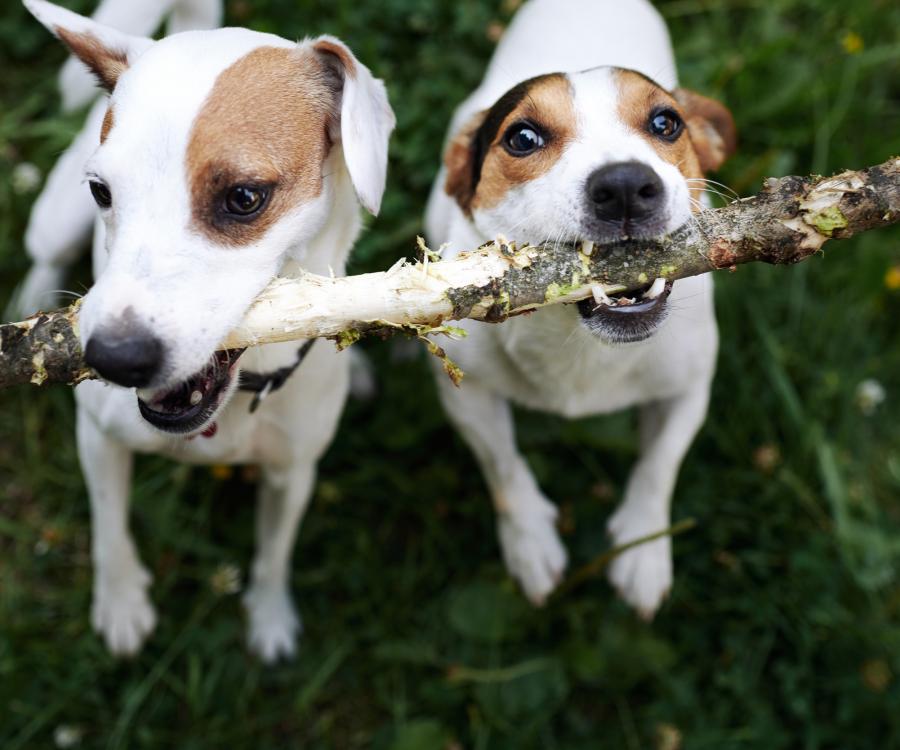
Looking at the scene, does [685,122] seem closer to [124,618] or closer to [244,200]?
[244,200]

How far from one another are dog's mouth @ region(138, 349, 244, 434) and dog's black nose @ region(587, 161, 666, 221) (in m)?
1.16

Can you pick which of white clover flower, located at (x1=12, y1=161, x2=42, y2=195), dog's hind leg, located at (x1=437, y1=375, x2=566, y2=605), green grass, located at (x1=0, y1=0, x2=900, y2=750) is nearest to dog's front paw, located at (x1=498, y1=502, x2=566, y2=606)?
dog's hind leg, located at (x1=437, y1=375, x2=566, y2=605)

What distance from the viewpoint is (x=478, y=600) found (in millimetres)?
4285

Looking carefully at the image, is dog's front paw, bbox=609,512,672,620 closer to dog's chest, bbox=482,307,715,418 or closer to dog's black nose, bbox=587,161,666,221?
dog's chest, bbox=482,307,715,418

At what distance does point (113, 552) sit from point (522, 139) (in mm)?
2351

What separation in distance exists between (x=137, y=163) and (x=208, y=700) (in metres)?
2.78

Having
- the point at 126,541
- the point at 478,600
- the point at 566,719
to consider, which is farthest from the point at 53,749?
the point at 566,719

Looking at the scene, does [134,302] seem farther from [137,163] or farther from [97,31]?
[97,31]

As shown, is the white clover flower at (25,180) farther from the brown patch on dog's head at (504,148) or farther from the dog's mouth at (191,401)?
the dog's mouth at (191,401)

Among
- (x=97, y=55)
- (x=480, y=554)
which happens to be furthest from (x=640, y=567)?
(x=97, y=55)

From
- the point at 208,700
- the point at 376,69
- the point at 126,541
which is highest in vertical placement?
→ the point at 376,69

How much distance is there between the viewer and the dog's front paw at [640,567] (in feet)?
12.9

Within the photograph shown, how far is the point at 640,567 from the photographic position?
3930mm

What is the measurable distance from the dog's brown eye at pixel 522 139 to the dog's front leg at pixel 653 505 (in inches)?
52.4
